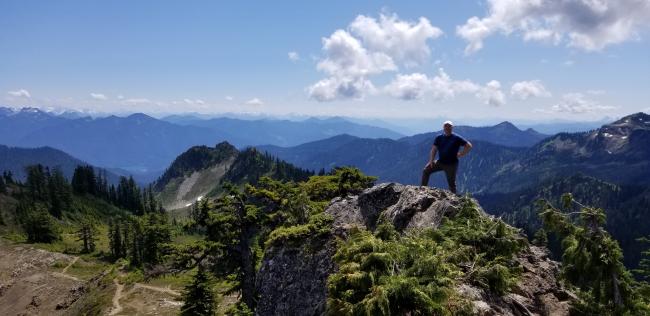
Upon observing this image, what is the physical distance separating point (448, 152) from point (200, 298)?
26.4 meters

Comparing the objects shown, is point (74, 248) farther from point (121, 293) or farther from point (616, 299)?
point (616, 299)

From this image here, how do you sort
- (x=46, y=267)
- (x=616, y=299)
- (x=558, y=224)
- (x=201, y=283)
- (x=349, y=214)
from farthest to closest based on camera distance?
(x=46, y=267)
(x=201, y=283)
(x=349, y=214)
(x=558, y=224)
(x=616, y=299)

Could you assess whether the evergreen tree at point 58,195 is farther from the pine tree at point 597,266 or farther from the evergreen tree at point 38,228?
the pine tree at point 597,266

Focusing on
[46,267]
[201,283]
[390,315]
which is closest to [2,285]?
[46,267]

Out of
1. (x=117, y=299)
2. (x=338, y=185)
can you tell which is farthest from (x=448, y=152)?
(x=117, y=299)

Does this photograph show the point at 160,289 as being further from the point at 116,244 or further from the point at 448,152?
the point at 448,152

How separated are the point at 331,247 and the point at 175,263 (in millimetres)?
13105

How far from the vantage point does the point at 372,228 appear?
21688mm

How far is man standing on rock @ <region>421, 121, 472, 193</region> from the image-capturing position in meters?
23.4

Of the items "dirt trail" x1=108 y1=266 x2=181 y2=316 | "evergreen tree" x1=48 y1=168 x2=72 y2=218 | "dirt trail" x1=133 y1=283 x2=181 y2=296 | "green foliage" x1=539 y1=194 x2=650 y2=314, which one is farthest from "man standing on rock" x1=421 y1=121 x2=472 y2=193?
"evergreen tree" x1=48 y1=168 x2=72 y2=218

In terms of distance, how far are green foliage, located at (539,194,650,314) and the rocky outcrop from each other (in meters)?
1.41

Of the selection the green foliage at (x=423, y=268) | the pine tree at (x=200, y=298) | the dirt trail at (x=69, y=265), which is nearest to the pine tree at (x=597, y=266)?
the green foliage at (x=423, y=268)

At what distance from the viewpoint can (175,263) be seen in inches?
1053

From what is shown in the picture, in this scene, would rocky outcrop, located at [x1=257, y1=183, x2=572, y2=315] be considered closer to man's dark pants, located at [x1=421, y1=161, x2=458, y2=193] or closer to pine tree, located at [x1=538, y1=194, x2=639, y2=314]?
pine tree, located at [x1=538, y1=194, x2=639, y2=314]
